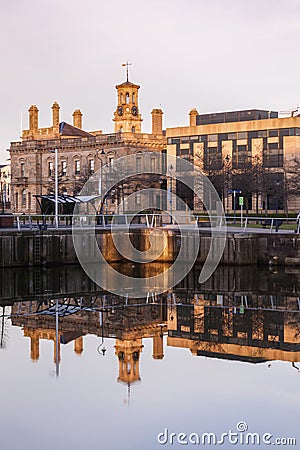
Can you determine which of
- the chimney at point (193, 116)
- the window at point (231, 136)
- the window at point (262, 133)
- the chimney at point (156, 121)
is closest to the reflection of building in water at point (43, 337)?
the window at point (262, 133)

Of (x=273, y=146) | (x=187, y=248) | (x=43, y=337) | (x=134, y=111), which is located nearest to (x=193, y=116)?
(x=134, y=111)

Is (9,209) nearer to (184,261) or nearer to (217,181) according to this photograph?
(217,181)

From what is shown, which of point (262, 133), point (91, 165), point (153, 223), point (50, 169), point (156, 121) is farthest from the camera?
point (50, 169)

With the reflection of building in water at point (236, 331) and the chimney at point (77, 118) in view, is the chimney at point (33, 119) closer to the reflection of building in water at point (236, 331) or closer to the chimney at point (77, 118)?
the chimney at point (77, 118)

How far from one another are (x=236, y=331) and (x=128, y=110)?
8312 centimetres

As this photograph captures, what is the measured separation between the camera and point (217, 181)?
7412cm

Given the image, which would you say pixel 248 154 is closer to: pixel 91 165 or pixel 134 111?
pixel 91 165

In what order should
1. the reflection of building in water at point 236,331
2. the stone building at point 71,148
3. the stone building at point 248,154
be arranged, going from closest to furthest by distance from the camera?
the reflection of building in water at point 236,331
the stone building at point 248,154
the stone building at point 71,148

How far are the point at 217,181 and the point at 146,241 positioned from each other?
94.8 ft

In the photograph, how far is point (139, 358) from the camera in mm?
19734

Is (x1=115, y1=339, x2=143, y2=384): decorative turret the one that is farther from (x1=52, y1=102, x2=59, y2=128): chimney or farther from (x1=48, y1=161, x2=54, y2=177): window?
(x1=52, y1=102, x2=59, y2=128): chimney

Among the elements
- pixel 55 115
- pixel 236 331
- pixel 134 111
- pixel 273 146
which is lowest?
pixel 236 331

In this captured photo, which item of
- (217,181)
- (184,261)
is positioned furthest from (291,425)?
(217,181)

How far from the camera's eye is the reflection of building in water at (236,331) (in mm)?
20109
